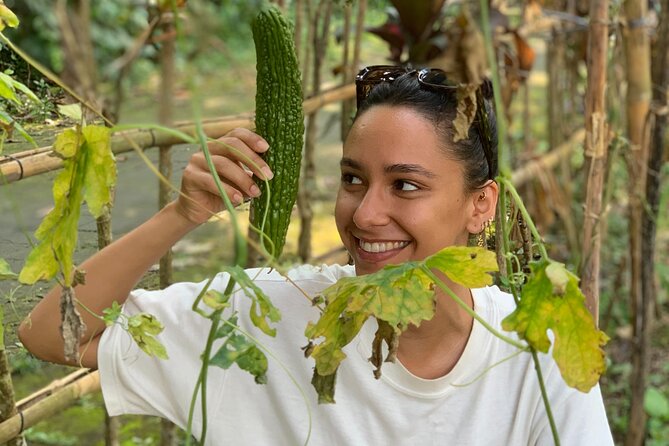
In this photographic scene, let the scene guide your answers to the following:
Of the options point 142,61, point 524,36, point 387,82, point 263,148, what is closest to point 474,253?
point 263,148

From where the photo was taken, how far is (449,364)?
5.54 ft

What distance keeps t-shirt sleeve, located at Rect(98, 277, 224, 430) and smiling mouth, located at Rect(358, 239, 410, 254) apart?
12.4 inches

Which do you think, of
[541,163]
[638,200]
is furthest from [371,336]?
[541,163]

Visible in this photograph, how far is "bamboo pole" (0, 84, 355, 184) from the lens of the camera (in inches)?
63.5

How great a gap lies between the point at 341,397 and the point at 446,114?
0.54 metres

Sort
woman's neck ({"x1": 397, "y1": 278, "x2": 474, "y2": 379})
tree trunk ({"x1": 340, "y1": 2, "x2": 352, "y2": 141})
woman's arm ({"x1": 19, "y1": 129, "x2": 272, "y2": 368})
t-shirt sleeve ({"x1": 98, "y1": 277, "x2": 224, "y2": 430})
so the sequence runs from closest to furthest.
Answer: woman's arm ({"x1": 19, "y1": 129, "x2": 272, "y2": 368}) → t-shirt sleeve ({"x1": 98, "y1": 277, "x2": 224, "y2": 430}) → woman's neck ({"x1": 397, "y1": 278, "x2": 474, "y2": 379}) → tree trunk ({"x1": 340, "y1": 2, "x2": 352, "y2": 141})

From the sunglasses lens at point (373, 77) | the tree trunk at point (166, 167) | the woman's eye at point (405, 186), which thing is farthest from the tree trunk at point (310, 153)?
the woman's eye at point (405, 186)

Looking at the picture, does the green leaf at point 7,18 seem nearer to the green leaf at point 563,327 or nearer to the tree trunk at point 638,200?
the green leaf at point 563,327

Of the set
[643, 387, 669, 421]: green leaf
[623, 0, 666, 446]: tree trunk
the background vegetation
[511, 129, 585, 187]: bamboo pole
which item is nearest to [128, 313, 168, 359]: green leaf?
the background vegetation

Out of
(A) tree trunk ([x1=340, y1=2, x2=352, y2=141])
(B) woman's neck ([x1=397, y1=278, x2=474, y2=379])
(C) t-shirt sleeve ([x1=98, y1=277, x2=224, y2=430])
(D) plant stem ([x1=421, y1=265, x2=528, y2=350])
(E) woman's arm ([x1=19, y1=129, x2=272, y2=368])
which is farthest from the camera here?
(A) tree trunk ([x1=340, y1=2, x2=352, y2=141])

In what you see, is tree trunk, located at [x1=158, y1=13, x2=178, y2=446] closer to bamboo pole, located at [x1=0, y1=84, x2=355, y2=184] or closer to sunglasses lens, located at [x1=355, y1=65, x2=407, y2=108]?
bamboo pole, located at [x1=0, y1=84, x2=355, y2=184]

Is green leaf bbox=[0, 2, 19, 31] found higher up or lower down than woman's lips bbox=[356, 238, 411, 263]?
higher up

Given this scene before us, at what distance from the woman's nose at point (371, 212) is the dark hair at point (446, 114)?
0.55ft

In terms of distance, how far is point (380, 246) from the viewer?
58.9 inches
